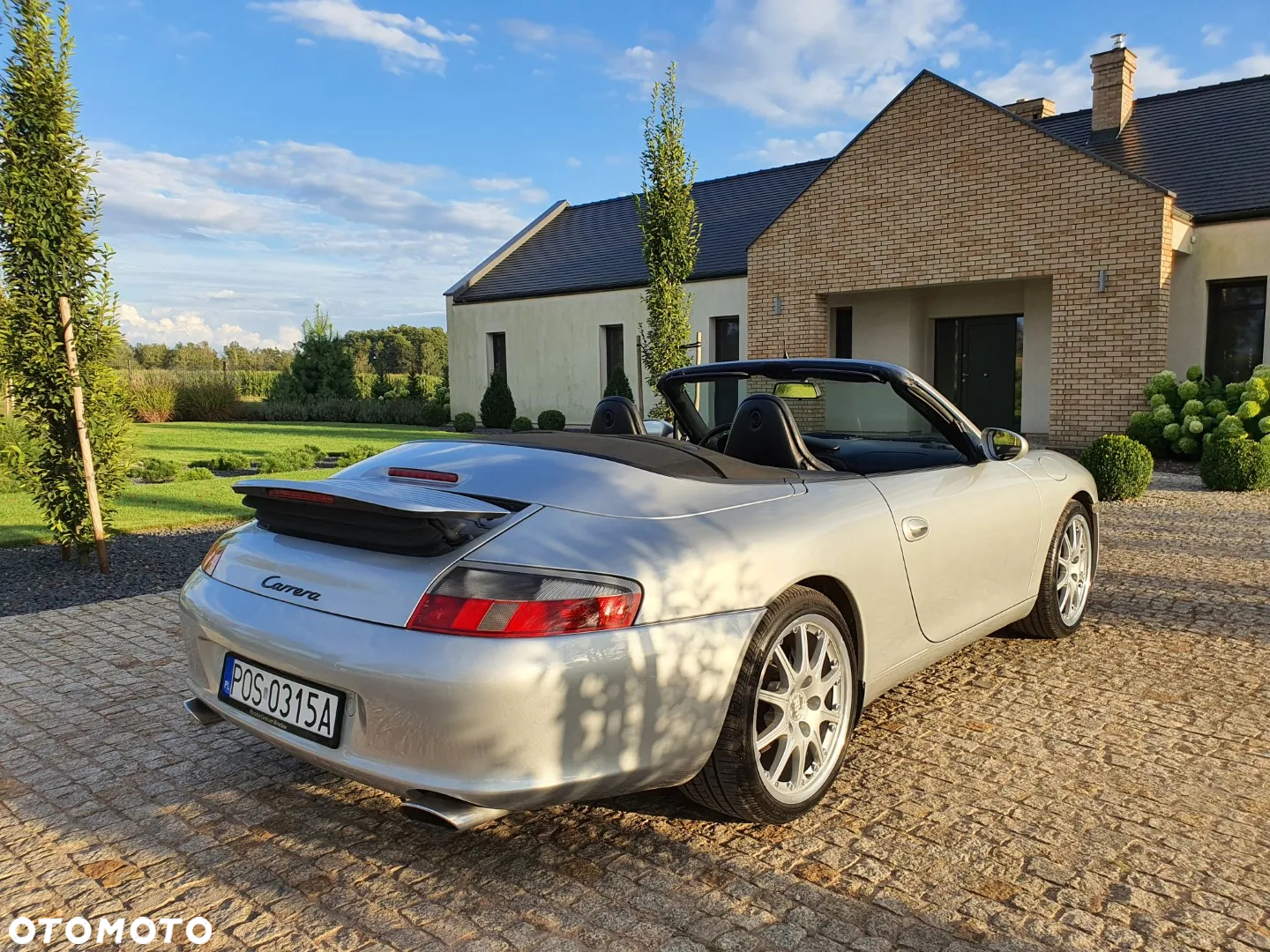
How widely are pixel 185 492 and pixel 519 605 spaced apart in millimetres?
11021

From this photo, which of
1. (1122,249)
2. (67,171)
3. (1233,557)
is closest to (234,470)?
(67,171)

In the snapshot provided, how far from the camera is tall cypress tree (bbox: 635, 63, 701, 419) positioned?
16.0 meters

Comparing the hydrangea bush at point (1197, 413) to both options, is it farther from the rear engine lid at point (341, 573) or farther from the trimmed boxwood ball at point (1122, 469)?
the rear engine lid at point (341, 573)

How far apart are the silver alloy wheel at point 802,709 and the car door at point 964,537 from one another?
0.57 meters

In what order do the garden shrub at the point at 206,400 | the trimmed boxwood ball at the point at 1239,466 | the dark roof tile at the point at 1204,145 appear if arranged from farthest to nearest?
1. the garden shrub at the point at 206,400
2. the dark roof tile at the point at 1204,145
3. the trimmed boxwood ball at the point at 1239,466

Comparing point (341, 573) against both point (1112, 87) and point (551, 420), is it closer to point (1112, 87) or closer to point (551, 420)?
point (1112, 87)

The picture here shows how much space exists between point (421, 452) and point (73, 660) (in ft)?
9.07

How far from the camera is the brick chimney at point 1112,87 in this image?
17922 mm

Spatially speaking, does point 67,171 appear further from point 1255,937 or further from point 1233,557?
point 1233,557

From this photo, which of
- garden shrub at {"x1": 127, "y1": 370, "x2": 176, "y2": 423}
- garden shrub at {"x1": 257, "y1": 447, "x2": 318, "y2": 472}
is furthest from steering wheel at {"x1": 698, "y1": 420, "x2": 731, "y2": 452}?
garden shrub at {"x1": 127, "y1": 370, "x2": 176, "y2": 423}

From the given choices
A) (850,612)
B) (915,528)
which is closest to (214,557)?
(850,612)

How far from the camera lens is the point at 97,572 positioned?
24.5 ft

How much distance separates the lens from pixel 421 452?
333 centimetres
